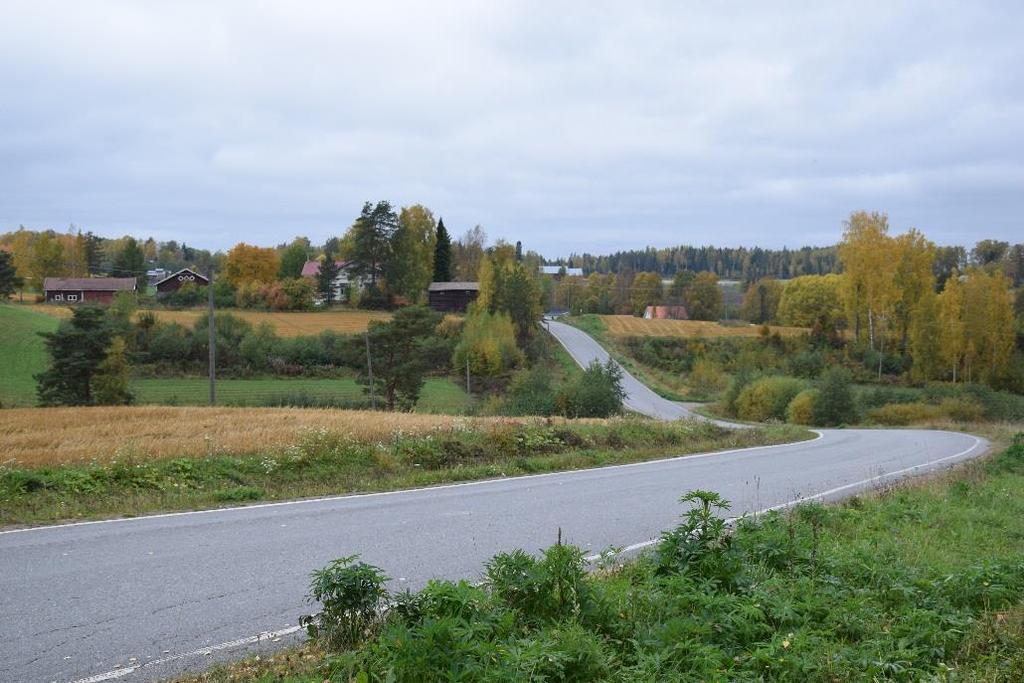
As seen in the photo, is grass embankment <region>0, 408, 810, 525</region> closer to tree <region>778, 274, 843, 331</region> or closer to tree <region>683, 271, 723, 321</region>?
tree <region>778, 274, 843, 331</region>

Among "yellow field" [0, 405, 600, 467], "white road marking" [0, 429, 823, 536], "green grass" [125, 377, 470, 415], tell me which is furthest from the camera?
"green grass" [125, 377, 470, 415]

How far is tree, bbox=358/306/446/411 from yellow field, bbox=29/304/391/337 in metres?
Result: 11.9

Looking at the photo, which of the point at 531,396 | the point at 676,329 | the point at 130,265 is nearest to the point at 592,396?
the point at 531,396

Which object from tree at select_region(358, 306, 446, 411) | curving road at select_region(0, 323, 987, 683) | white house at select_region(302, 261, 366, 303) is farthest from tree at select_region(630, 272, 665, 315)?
curving road at select_region(0, 323, 987, 683)

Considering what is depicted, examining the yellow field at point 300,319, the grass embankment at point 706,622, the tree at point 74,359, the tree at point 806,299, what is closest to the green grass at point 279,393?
the tree at point 74,359

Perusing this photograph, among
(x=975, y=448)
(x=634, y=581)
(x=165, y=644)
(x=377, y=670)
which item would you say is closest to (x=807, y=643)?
(x=634, y=581)

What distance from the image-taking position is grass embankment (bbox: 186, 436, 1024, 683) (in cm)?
493

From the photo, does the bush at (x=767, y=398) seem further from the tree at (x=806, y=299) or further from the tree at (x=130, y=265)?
the tree at (x=130, y=265)

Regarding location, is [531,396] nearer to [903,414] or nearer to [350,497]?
[903,414]

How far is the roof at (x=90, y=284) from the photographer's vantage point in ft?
200

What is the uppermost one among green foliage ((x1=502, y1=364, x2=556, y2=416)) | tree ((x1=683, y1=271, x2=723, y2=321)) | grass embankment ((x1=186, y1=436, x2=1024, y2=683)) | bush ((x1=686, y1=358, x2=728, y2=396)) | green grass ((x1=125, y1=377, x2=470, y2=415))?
tree ((x1=683, y1=271, x2=723, y2=321))

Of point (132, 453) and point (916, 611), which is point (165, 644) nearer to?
point (916, 611)

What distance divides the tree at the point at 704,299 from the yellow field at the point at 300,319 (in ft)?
191

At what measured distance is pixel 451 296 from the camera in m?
94.3
